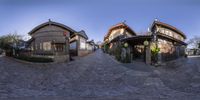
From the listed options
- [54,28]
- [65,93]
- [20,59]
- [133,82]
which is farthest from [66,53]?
[65,93]

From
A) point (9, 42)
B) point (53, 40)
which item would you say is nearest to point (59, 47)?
point (53, 40)

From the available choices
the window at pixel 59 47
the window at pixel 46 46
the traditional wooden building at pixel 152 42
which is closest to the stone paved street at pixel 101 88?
the traditional wooden building at pixel 152 42

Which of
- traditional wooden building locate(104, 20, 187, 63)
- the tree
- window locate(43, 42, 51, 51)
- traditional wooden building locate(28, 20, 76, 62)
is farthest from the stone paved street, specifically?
the tree

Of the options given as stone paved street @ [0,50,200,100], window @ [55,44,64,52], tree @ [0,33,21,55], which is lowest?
stone paved street @ [0,50,200,100]

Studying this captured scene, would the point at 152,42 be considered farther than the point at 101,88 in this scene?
Yes

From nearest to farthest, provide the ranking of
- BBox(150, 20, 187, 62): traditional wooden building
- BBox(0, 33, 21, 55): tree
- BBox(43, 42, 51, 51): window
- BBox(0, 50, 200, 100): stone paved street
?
BBox(0, 50, 200, 100): stone paved street < BBox(150, 20, 187, 62): traditional wooden building < BBox(43, 42, 51, 51): window < BBox(0, 33, 21, 55): tree

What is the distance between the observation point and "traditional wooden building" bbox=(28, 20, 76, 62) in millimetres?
23266

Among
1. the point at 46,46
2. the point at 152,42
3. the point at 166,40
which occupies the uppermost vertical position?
the point at 166,40

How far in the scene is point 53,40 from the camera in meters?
23.4

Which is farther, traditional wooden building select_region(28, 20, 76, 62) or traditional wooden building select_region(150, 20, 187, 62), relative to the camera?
traditional wooden building select_region(28, 20, 76, 62)

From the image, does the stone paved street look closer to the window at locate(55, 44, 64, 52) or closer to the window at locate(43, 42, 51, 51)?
the window at locate(55, 44, 64, 52)

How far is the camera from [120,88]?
10.8m

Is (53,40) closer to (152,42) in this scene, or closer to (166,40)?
(152,42)

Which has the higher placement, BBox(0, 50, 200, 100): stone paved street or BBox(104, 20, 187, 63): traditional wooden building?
BBox(104, 20, 187, 63): traditional wooden building
